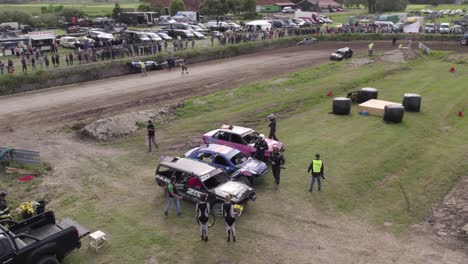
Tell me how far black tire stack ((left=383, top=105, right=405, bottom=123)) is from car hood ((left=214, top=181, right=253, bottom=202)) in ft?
43.5

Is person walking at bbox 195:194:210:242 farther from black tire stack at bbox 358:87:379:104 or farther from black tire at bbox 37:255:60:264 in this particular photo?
black tire stack at bbox 358:87:379:104

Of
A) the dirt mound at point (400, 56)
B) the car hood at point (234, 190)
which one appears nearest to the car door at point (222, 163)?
the car hood at point (234, 190)

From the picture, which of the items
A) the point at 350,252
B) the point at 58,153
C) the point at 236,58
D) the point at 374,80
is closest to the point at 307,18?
the point at 236,58

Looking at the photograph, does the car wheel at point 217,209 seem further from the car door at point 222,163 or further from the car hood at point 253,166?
the car hood at point 253,166

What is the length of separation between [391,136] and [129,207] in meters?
14.3

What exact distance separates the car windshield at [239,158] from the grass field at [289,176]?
126 cm

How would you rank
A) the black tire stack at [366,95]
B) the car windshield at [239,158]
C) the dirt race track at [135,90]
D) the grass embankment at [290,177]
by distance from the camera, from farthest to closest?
the black tire stack at [366,95], the dirt race track at [135,90], the car windshield at [239,158], the grass embankment at [290,177]

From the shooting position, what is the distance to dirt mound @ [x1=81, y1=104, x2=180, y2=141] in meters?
22.8

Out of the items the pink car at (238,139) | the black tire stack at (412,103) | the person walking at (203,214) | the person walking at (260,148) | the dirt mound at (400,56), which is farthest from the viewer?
the dirt mound at (400,56)

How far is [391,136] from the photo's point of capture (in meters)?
22.4

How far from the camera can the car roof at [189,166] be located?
582 inches

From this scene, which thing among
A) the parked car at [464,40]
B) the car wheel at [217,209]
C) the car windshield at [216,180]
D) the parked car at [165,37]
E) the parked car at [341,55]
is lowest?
the car wheel at [217,209]

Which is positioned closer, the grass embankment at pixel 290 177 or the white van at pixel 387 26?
the grass embankment at pixel 290 177

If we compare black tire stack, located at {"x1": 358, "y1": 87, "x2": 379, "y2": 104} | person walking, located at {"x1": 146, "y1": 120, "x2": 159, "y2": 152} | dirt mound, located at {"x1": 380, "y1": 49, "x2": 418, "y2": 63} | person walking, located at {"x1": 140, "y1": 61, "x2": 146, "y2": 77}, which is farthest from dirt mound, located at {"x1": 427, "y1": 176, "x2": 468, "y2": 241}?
dirt mound, located at {"x1": 380, "y1": 49, "x2": 418, "y2": 63}
